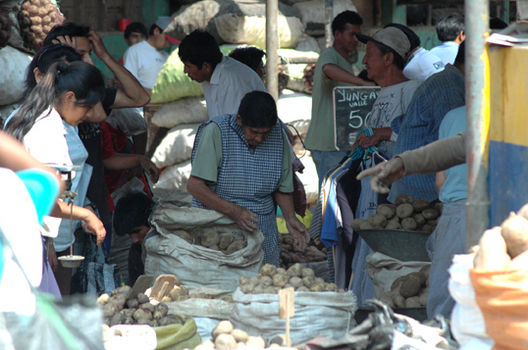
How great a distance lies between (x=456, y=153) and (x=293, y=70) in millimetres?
5106

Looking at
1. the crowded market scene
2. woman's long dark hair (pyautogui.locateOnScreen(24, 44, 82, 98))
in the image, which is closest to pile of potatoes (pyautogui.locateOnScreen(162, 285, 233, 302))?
the crowded market scene

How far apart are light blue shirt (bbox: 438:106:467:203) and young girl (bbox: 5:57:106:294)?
1602mm

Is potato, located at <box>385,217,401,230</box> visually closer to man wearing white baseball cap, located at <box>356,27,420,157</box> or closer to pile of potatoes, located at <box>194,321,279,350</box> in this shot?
man wearing white baseball cap, located at <box>356,27,420,157</box>

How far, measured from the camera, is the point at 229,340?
3072mm

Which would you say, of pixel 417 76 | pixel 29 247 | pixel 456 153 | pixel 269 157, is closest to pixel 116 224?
pixel 269 157

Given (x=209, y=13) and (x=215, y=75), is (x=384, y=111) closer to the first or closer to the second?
(x=215, y=75)

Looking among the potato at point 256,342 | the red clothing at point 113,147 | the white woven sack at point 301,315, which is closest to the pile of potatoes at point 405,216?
the white woven sack at point 301,315

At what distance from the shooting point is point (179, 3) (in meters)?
10.6

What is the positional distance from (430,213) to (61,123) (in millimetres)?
1936

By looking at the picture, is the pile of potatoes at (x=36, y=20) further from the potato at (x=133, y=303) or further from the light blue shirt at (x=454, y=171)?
the light blue shirt at (x=454, y=171)

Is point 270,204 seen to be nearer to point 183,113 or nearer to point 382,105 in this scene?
point 382,105

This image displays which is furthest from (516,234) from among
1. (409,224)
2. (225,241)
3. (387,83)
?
(387,83)

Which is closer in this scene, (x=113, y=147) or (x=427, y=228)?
(x=427, y=228)

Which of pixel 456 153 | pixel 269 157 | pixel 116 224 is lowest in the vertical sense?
pixel 116 224
